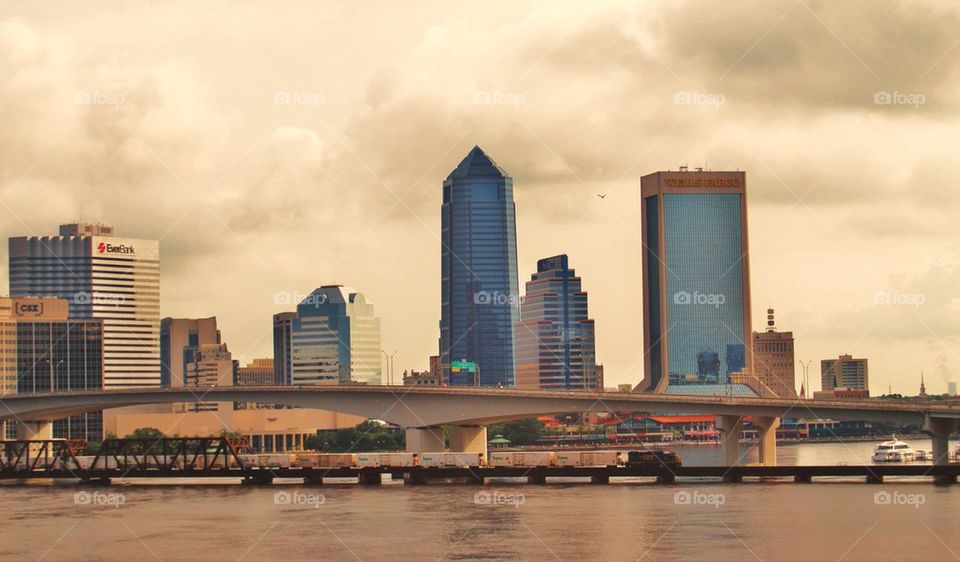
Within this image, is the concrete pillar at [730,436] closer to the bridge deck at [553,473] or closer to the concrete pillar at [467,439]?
the concrete pillar at [467,439]

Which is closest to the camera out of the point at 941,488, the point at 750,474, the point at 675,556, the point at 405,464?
the point at 675,556

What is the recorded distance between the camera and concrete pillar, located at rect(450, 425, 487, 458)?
18330 centimetres

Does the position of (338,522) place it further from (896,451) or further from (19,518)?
(896,451)

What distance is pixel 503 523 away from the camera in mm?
→ 101312

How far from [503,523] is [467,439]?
8353 centimetres

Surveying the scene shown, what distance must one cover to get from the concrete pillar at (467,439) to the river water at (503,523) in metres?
42.3

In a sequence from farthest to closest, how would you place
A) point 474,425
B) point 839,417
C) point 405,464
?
point 474,425
point 839,417
point 405,464

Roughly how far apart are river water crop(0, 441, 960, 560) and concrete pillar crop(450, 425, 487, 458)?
4225cm

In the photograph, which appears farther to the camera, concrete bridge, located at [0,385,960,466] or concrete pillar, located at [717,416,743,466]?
concrete pillar, located at [717,416,743,466]

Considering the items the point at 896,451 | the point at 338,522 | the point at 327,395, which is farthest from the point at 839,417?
the point at 338,522

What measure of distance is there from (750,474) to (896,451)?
185 ft

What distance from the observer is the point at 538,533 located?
9456 cm

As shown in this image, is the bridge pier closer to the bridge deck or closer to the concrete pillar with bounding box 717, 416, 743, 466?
the bridge deck

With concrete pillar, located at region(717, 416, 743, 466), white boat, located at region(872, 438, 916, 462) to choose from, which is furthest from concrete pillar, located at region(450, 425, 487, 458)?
white boat, located at region(872, 438, 916, 462)
